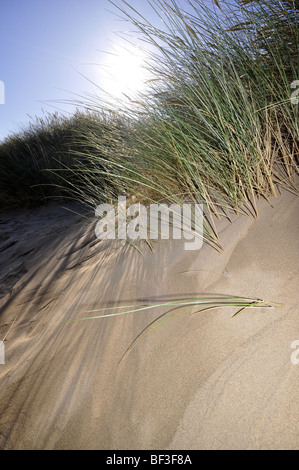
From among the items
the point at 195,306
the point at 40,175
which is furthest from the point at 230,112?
the point at 40,175

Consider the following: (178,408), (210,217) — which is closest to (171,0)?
(210,217)

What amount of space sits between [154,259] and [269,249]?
56 cm

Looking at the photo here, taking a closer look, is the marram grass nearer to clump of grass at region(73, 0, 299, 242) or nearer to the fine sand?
the fine sand

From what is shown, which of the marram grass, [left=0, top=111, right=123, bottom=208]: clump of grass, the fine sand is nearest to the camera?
the fine sand

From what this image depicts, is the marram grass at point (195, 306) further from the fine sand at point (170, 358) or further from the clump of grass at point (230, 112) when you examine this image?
the clump of grass at point (230, 112)

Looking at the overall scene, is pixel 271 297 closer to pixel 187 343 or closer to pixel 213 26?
pixel 187 343

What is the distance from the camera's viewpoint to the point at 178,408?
694 mm

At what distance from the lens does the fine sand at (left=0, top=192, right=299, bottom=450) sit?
0.65 meters

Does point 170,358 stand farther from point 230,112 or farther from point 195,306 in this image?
point 230,112

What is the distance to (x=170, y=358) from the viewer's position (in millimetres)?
824

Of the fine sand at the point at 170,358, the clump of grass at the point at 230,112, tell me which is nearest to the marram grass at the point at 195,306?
the fine sand at the point at 170,358

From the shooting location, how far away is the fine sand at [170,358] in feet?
2.13

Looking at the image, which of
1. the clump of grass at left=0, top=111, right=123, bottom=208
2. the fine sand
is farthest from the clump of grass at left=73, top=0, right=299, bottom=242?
the clump of grass at left=0, top=111, right=123, bottom=208

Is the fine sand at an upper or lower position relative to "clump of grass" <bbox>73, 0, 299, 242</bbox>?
lower
